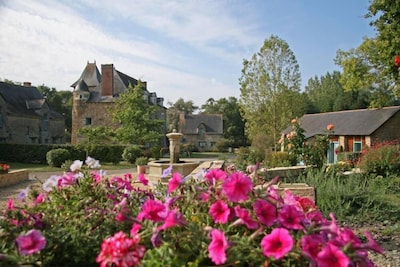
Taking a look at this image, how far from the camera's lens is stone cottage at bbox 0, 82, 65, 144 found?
30.6 metres

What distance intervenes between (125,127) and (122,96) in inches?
110

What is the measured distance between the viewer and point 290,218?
1.52 m

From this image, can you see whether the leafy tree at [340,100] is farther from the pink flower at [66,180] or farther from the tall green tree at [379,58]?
the pink flower at [66,180]

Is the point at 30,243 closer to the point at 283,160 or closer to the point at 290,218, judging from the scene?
the point at 290,218

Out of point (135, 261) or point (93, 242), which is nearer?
point (135, 261)

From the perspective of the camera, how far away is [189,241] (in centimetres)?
148

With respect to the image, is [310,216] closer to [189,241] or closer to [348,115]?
[189,241]

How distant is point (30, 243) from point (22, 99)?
38662 mm

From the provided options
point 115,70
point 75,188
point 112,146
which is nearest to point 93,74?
point 115,70

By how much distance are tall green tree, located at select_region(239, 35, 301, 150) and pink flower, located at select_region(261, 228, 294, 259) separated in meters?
26.6

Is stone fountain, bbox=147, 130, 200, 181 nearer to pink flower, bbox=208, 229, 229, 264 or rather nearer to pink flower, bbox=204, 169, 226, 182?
pink flower, bbox=204, 169, 226, 182

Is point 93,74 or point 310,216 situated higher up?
point 93,74

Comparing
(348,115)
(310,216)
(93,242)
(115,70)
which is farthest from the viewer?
(115,70)

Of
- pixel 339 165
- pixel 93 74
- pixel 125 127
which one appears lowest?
pixel 339 165
